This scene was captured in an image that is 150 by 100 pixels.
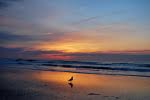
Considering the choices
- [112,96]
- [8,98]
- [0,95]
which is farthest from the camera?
[112,96]

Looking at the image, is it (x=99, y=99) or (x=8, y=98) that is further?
(x=99, y=99)

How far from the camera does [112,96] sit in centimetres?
1231

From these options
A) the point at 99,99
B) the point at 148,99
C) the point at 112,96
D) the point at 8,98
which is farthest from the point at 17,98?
the point at 148,99

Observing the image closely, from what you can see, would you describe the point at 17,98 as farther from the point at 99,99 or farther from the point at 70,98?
the point at 99,99

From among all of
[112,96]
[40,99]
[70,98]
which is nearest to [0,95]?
[40,99]

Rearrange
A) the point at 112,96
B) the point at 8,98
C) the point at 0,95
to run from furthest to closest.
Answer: the point at 112,96
the point at 0,95
the point at 8,98

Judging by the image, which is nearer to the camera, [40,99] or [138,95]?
[40,99]

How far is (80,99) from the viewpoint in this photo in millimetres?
11164

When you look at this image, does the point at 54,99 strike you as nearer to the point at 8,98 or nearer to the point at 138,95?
the point at 8,98

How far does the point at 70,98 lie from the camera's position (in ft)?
37.4

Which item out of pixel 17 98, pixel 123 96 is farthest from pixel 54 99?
pixel 123 96

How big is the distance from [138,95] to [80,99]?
3.24 meters

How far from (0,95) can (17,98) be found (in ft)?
3.71

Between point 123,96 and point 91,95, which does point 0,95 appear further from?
point 123,96
